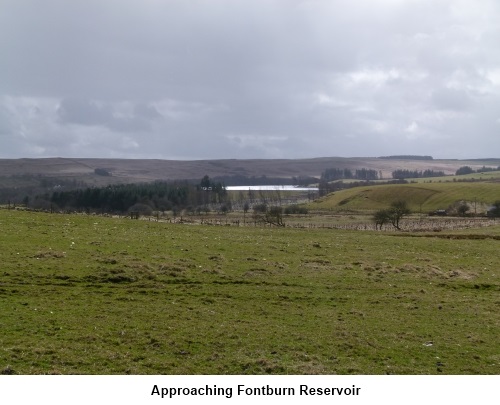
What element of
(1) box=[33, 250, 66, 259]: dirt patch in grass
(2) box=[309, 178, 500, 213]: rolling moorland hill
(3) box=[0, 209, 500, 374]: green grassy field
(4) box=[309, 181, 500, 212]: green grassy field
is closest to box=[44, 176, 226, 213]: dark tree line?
(2) box=[309, 178, 500, 213]: rolling moorland hill

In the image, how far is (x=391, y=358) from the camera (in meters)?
14.6

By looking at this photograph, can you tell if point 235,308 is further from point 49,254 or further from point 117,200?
point 117,200

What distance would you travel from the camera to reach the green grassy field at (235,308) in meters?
13.9

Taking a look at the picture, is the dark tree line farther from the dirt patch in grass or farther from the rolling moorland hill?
the dirt patch in grass

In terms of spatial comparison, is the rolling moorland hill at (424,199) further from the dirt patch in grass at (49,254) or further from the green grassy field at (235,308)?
the dirt patch in grass at (49,254)

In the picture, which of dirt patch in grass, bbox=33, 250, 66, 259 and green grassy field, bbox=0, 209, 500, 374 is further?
dirt patch in grass, bbox=33, 250, 66, 259

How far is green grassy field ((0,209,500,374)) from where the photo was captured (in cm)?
1390

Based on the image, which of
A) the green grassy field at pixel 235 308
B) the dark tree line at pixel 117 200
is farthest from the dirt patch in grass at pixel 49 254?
the dark tree line at pixel 117 200

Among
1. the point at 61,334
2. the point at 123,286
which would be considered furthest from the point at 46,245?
the point at 61,334

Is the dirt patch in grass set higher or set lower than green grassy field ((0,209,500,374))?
higher

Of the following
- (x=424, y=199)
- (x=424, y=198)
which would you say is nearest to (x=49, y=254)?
(x=424, y=199)

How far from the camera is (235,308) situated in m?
19.4

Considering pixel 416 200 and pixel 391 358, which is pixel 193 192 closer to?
pixel 416 200

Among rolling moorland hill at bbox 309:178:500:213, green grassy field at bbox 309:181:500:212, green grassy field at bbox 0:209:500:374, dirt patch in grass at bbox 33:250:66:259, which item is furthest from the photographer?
green grassy field at bbox 309:181:500:212
